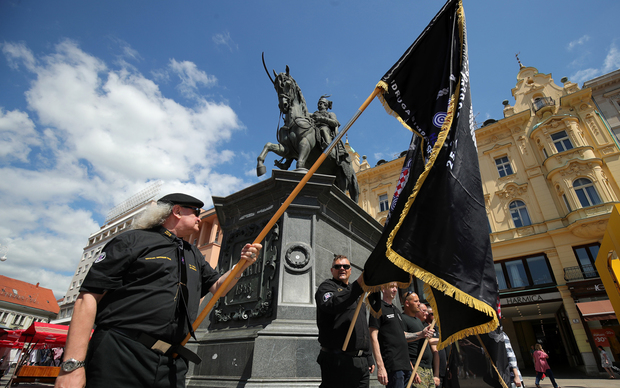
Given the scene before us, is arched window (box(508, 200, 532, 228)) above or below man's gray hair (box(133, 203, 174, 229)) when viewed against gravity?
above

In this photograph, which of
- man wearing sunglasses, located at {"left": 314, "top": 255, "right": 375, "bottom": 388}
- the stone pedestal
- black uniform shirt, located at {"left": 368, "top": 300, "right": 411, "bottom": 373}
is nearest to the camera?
man wearing sunglasses, located at {"left": 314, "top": 255, "right": 375, "bottom": 388}

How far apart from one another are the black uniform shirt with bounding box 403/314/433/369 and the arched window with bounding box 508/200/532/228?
20.1 metres

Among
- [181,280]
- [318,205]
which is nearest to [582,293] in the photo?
[318,205]

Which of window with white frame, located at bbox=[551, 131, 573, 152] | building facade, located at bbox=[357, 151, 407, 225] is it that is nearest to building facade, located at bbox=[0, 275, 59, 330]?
building facade, located at bbox=[357, 151, 407, 225]

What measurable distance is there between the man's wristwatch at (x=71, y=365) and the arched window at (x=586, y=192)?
23.6 metres

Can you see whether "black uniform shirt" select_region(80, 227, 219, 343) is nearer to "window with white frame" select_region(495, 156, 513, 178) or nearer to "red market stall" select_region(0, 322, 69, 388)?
"red market stall" select_region(0, 322, 69, 388)

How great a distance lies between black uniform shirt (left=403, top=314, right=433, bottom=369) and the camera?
3.84 metres

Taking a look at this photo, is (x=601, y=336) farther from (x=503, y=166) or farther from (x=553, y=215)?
(x=503, y=166)

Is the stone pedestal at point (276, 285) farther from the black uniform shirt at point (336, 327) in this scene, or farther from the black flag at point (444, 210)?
the black flag at point (444, 210)

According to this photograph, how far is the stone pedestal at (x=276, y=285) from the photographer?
372 cm

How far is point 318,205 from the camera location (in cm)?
516

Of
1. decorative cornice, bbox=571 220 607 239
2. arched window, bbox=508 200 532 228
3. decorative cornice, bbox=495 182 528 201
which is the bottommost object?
decorative cornice, bbox=571 220 607 239

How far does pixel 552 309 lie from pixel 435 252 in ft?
69.8

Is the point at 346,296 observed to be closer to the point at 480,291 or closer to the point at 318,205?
the point at 480,291
